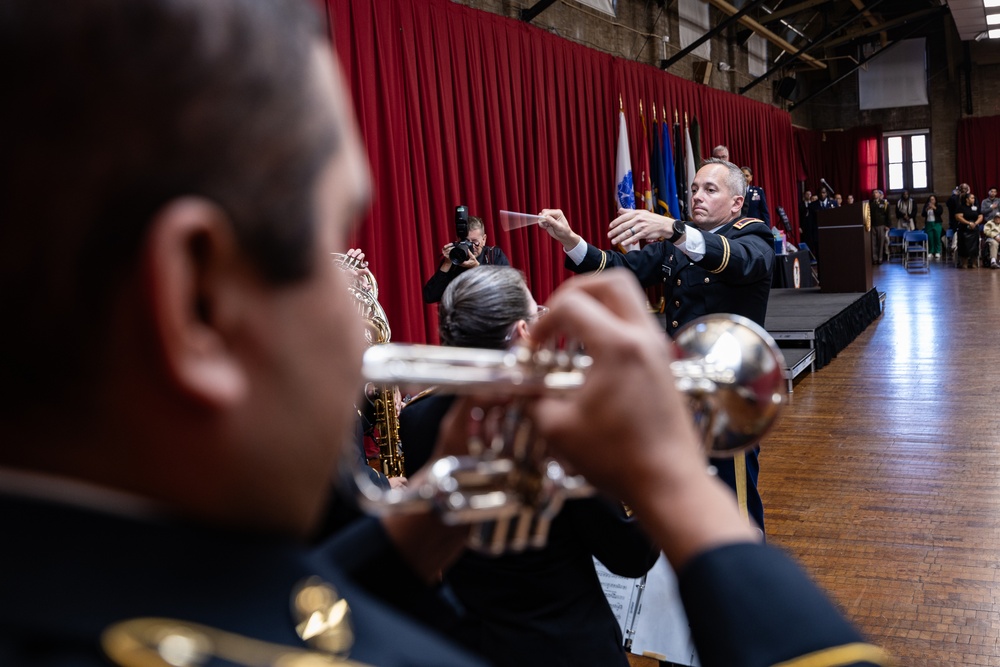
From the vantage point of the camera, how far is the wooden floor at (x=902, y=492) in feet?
9.52

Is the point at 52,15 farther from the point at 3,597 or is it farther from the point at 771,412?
the point at 771,412

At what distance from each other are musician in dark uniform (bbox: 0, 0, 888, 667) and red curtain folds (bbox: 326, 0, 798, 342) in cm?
535

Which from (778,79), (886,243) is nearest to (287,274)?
(778,79)

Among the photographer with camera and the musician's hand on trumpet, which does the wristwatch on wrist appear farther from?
the musician's hand on trumpet

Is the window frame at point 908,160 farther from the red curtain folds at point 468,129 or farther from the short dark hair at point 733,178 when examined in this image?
the short dark hair at point 733,178

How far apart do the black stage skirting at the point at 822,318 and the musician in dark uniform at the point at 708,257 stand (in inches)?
143

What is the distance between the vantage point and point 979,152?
65.8ft

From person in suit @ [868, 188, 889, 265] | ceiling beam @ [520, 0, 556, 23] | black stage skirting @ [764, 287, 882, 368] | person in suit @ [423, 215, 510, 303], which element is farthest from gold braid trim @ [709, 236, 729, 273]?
person in suit @ [868, 188, 889, 265]

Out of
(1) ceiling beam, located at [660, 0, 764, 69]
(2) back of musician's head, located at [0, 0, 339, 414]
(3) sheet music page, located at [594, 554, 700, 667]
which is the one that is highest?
(1) ceiling beam, located at [660, 0, 764, 69]

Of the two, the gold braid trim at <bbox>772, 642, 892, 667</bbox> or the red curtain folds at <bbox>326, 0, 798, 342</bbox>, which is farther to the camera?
the red curtain folds at <bbox>326, 0, 798, 342</bbox>

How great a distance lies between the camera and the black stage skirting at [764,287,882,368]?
24.5 ft

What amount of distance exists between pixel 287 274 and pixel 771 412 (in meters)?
0.61

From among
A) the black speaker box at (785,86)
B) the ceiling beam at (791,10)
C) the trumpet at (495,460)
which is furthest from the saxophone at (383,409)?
the black speaker box at (785,86)

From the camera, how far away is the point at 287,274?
0.43 m
